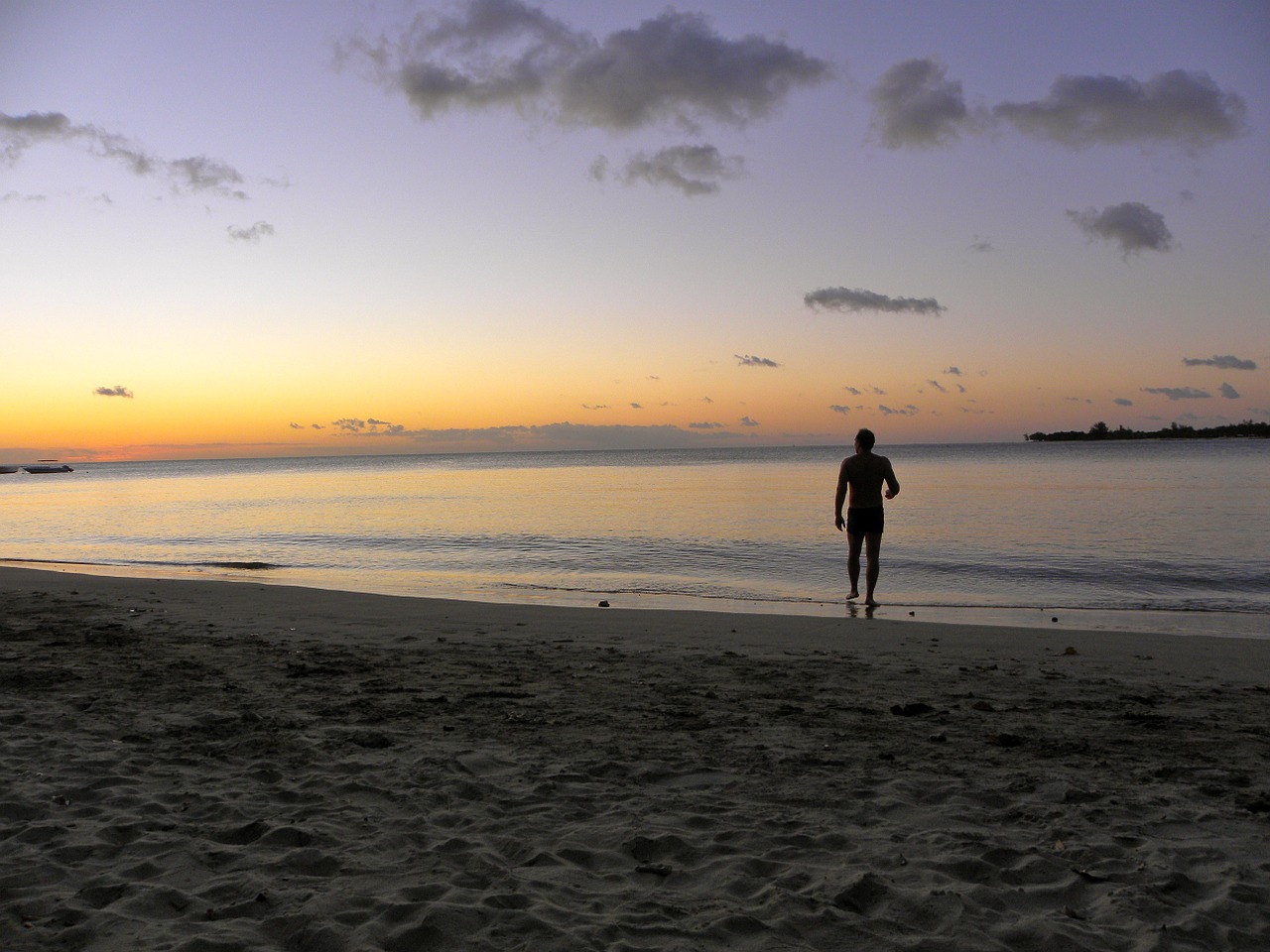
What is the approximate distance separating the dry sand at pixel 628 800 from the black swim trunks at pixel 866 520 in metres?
3.97

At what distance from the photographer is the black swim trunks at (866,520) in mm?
11727

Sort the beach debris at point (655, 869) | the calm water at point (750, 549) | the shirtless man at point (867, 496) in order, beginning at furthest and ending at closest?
the calm water at point (750, 549) → the shirtless man at point (867, 496) → the beach debris at point (655, 869)

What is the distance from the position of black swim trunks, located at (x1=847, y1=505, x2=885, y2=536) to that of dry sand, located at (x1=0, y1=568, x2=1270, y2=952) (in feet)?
13.0

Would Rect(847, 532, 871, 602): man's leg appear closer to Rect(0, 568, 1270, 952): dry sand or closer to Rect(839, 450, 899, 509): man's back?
Rect(839, 450, 899, 509): man's back

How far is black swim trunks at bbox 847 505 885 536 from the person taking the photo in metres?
11.7

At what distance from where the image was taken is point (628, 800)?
4.26 m

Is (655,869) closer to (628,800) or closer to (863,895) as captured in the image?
(628,800)

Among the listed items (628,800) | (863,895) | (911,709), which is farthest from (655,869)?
(911,709)

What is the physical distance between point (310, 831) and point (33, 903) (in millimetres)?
1064

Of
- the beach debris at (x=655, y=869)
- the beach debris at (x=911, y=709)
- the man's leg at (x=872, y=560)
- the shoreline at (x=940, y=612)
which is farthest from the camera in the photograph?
the man's leg at (x=872, y=560)

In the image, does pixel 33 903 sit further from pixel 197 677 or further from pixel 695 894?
pixel 197 677

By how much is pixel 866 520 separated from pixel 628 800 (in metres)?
8.28

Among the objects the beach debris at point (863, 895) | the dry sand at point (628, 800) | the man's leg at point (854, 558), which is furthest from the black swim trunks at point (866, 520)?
the beach debris at point (863, 895)

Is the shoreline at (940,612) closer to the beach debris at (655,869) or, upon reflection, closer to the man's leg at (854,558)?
the man's leg at (854,558)
